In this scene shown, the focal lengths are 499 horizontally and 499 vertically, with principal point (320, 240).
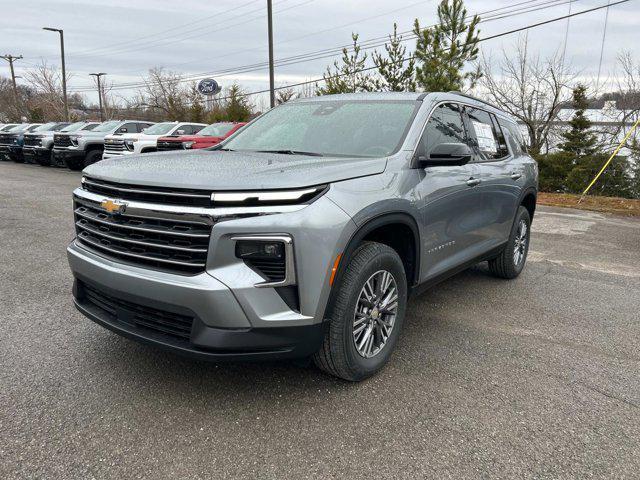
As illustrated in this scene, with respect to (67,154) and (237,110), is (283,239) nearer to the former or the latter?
(67,154)

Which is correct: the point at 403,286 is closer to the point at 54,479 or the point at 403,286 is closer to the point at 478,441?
the point at 478,441

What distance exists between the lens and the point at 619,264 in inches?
253

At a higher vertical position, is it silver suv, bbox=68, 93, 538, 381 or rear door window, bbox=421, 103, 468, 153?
rear door window, bbox=421, 103, 468, 153

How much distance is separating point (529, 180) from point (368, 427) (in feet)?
12.5

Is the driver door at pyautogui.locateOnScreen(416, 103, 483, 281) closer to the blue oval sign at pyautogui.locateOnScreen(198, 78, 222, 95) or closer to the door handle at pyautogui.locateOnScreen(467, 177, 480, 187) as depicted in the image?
the door handle at pyautogui.locateOnScreen(467, 177, 480, 187)

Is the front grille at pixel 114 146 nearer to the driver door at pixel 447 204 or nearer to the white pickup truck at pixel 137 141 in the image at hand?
the white pickup truck at pixel 137 141

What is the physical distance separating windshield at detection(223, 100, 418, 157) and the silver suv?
0.02m

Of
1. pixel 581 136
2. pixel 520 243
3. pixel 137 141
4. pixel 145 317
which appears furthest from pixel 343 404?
pixel 581 136

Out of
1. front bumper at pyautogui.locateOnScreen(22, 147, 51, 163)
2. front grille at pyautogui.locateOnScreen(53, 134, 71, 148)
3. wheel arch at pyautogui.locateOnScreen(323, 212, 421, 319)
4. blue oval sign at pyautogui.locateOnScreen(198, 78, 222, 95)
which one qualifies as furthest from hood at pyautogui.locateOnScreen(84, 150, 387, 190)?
blue oval sign at pyautogui.locateOnScreen(198, 78, 222, 95)

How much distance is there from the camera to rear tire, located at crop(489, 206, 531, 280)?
5.18 metres

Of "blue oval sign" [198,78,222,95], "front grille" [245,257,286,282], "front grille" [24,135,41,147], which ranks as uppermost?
"blue oval sign" [198,78,222,95]

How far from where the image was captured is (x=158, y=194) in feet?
8.30

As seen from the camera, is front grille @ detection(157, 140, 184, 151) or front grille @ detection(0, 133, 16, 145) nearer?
front grille @ detection(157, 140, 184, 151)

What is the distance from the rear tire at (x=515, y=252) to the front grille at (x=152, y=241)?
3.60 metres
